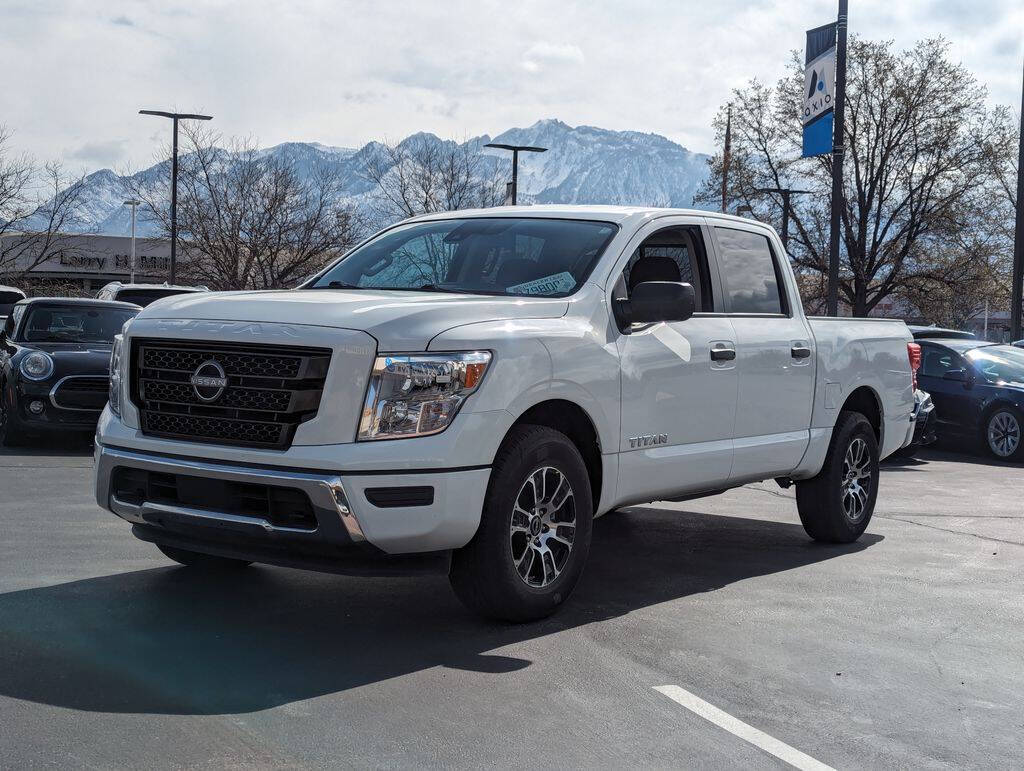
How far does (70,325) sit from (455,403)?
9577 mm

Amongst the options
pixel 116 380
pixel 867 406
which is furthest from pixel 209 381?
pixel 867 406

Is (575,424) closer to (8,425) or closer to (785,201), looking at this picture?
(8,425)

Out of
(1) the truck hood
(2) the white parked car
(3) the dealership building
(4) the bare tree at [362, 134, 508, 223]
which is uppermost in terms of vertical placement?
(4) the bare tree at [362, 134, 508, 223]

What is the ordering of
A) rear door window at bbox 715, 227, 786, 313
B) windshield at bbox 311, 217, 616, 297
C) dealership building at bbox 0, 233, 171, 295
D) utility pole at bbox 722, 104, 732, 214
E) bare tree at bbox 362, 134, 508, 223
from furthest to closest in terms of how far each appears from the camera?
1. dealership building at bbox 0, 233, 171, 295
2. bare tree at bbox 362, 134, 508, 223
3. utility pole at bbox 722, 104, 732, 214
4. rear door window at bbox 715, 227, 786, 313
5. windshield at bbox 311, 217, 616, 297

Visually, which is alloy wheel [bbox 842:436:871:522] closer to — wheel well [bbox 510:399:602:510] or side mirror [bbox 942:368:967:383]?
wheel well [bbox 510:399:602:510]

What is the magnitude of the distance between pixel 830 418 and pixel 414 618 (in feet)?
11.1

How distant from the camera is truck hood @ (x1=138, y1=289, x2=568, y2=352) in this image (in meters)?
5.15

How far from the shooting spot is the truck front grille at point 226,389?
5.12 metres

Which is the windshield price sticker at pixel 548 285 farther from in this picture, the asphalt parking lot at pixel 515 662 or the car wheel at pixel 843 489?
the car wheel at pixel 843 489

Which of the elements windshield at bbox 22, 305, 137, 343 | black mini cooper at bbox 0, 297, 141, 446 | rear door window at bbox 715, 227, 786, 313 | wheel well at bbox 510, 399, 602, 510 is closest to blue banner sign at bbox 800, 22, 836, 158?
windshield at bbox 22, 305, 137, 343

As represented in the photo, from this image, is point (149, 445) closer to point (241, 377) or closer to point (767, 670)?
point (241, 377)

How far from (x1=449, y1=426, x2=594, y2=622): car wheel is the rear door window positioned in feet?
6.33

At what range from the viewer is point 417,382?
509cm

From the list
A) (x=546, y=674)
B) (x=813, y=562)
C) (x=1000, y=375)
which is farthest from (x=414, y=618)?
(x=1000, y=375)
